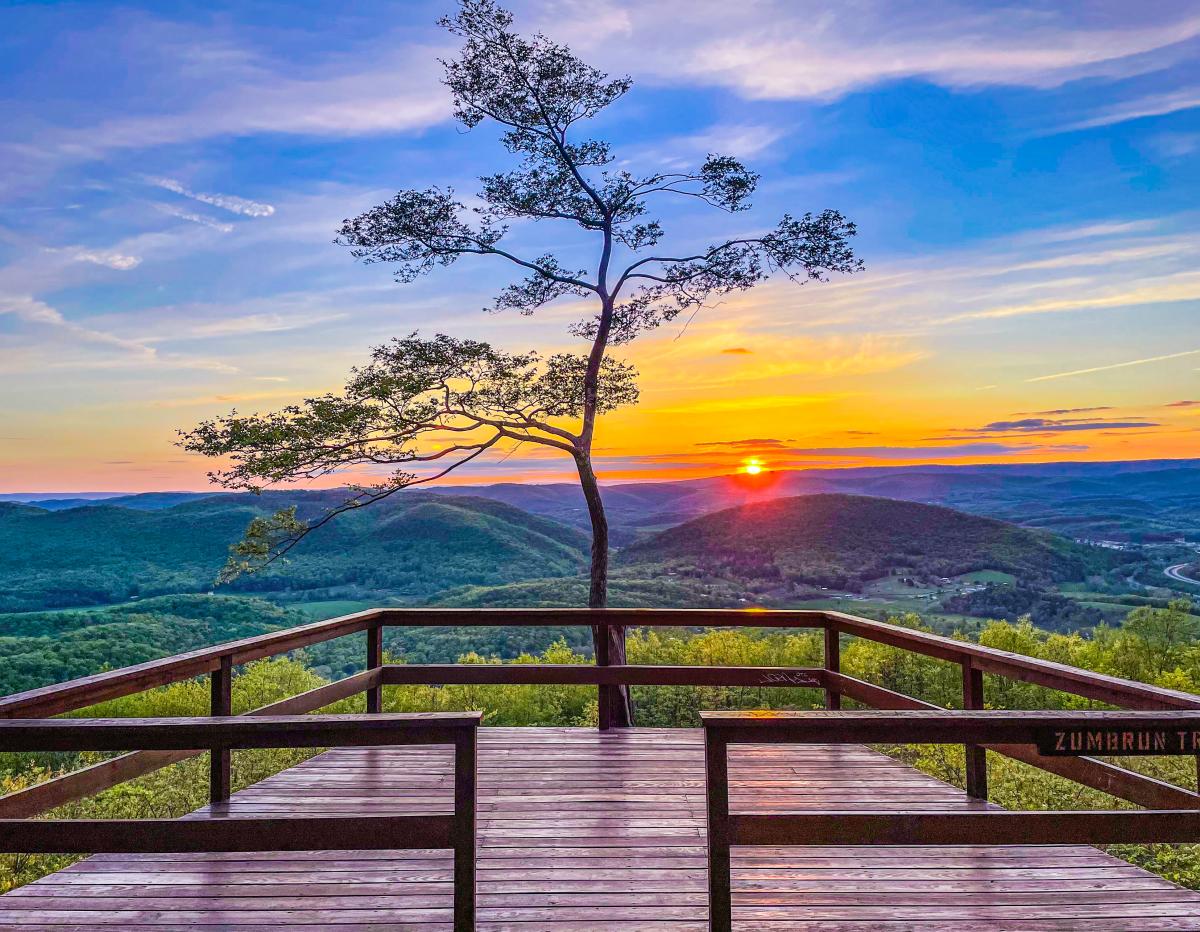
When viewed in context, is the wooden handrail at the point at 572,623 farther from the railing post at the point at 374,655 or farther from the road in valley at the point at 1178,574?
the road in valley at the point at 1178,574

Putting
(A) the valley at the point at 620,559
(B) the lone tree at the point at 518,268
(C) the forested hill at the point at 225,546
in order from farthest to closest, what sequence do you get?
(C) the forested hill at the point at 225,546 < (A) the valley at the point at 620,559 < (B) the lone tree at the point at 518,268

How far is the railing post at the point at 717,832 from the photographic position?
2.42 meters

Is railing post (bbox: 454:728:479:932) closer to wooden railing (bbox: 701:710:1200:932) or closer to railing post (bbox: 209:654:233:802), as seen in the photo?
wooden railing (bbox: 701:710:1200:932)

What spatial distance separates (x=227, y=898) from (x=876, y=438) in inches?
745

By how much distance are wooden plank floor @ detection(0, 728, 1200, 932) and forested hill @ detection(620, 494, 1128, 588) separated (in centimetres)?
1967

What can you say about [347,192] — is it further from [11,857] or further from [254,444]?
[11,857]

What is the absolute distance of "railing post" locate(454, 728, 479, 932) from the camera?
8.12ft

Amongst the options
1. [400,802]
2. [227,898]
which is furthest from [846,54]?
[227,898]

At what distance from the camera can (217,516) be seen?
28812mm

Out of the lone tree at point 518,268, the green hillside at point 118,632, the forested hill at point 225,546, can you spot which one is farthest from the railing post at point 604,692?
the forested hill at point 225,546

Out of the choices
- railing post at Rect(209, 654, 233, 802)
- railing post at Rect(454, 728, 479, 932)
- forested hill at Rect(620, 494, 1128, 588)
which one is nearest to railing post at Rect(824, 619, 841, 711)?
railing post at Rect(454, 728, 479, 932)

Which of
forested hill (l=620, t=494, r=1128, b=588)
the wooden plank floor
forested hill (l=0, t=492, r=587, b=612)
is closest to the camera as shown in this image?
the wooden plank floor

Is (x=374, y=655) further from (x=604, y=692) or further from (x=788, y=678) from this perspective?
(x=788, y=678)

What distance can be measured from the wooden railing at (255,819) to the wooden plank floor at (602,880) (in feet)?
2.46
